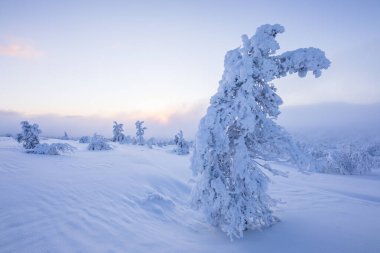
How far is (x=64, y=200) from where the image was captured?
22.6 feet

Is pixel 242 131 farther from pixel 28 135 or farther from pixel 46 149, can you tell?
pixel 28 135

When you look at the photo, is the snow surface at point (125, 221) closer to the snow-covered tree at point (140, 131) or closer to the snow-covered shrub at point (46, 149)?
the snow-covered shrub at point (46, 149)

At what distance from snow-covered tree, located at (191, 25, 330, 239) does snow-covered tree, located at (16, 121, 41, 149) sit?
13.0 meters

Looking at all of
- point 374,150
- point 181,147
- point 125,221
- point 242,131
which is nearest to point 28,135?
point 125,221

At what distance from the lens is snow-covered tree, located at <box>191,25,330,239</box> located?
267 inches

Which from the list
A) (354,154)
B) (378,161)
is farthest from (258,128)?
(378,161)

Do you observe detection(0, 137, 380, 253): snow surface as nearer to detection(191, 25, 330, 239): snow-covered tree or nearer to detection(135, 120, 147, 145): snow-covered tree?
detection(191, 25, 330, 239): snow-covered tree

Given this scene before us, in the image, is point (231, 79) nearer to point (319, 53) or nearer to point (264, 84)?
point (264, 84)

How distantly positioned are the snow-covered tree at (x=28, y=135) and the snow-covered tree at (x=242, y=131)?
13.0m

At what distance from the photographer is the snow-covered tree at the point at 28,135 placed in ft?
50.3

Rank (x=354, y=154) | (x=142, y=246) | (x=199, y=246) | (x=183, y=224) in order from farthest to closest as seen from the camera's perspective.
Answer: (x=354, y=154), (x=183, y=224), (x=199, y=246), (x=142, y=246)

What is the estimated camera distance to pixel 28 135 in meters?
15.6

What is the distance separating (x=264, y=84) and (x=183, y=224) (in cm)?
536

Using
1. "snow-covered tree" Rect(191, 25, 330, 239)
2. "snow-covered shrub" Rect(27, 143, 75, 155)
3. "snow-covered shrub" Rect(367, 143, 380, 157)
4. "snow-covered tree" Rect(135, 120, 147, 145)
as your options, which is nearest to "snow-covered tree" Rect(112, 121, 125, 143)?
"snow-covered tree" Rect(135, 120, 147, 145)
